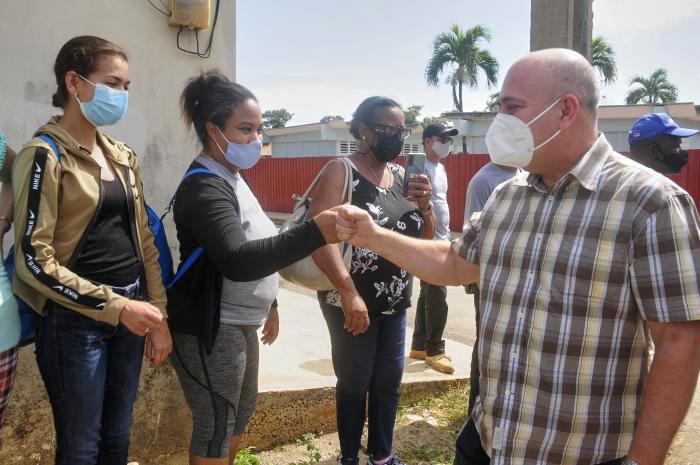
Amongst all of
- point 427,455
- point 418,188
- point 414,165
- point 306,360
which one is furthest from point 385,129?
point 306,360

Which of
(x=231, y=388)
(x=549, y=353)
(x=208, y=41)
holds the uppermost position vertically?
(x=208, y=41)

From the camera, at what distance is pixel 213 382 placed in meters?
2.28

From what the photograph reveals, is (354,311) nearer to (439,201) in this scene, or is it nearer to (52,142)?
(52,142)

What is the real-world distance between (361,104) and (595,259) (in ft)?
5.89

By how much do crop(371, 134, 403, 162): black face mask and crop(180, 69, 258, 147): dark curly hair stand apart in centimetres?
75

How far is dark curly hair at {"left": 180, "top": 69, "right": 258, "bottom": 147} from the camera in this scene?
238 cm

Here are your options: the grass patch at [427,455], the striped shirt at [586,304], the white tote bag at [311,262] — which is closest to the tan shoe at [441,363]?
the grass patch at [427,455]

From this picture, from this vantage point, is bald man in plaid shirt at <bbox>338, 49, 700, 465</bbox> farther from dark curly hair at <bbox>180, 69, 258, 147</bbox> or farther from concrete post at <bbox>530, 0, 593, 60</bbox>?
concrete post at <bbox>530, 0, 593, 60</bbox>

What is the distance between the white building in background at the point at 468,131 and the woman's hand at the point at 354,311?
47.2ft

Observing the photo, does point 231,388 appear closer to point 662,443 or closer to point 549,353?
point 549,353

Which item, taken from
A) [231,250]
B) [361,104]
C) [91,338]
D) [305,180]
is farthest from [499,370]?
[305,180]

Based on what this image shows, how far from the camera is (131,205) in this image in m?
2.24

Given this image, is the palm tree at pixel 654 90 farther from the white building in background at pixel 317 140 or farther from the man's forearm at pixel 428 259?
the man's forearm at pixel 428 259

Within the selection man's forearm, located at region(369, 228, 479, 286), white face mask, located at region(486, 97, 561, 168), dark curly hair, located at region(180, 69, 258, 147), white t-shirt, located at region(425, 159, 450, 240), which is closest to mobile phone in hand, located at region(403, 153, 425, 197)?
man's forearm, located at region(369, 228, 479, 286)
